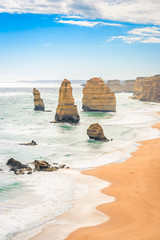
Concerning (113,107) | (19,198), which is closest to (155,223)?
(19,198)

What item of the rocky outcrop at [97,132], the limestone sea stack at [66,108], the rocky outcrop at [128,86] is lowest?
the rocky outcrop at [97,132]

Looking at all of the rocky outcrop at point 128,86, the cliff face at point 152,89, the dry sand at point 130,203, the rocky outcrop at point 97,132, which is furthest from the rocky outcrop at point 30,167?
the rocky outcrop at point 128,86

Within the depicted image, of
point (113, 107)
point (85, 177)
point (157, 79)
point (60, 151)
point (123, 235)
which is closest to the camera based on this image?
point (123, 235)

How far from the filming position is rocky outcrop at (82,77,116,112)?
65.8 meters

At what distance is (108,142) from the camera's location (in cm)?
3228

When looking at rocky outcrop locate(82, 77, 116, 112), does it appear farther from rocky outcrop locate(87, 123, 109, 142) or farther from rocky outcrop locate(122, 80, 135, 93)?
rocky outcrop locate(122, 80, 135, 93)

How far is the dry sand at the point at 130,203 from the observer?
1080cm

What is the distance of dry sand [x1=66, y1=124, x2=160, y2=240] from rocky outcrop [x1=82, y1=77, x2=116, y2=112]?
140 feet

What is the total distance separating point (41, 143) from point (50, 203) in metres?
17.9

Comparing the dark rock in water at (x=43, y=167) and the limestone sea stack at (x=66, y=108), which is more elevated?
the limestone sea stack at (x=66, y=108)

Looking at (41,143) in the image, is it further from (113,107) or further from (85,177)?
(113,107)

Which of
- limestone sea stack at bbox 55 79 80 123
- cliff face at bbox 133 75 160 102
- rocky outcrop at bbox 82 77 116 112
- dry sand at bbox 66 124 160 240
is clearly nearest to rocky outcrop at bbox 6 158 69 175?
dry sand at bbox 66 124 160 240

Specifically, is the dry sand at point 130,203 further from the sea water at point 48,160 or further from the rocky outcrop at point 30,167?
the rocky outcrop at point 30,167

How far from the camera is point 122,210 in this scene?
1317cm
